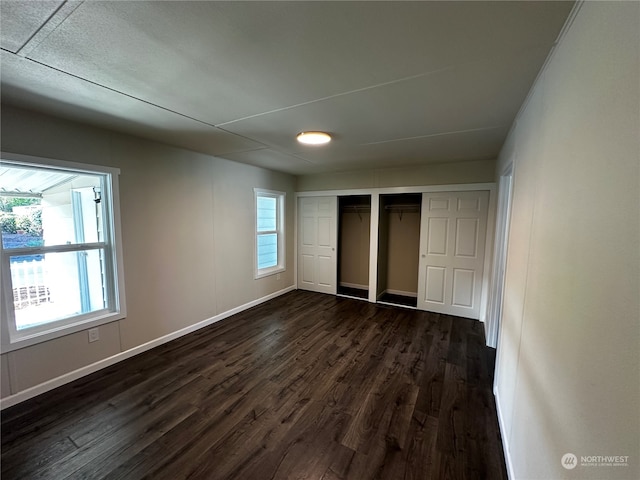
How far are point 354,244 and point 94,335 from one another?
4320 mm

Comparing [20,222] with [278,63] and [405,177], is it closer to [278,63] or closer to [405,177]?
[278,63]

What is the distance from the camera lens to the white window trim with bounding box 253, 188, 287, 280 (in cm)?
443

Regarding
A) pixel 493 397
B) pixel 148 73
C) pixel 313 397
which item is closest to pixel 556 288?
pixel 493 397

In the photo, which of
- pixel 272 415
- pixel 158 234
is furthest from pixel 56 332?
pixel 272 415

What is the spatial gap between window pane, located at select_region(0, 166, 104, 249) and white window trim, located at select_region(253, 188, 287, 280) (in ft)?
6.97

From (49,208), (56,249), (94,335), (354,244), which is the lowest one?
(94,335)

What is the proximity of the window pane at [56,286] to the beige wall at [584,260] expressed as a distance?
3514 mm

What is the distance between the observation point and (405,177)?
430 cm

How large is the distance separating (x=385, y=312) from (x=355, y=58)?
370 centimetres

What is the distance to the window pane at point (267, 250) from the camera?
15.5 feet

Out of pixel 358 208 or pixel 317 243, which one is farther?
pixel 358 208

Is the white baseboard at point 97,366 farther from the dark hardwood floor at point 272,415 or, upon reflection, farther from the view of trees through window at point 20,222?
the view of trees through window at point 20,222

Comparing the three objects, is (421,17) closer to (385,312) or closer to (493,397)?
(493,397)

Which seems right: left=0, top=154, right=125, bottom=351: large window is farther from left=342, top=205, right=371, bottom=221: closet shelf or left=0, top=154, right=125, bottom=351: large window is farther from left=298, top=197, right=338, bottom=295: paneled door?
left=342, top=205, right=371, bottom=221: closet shelf
